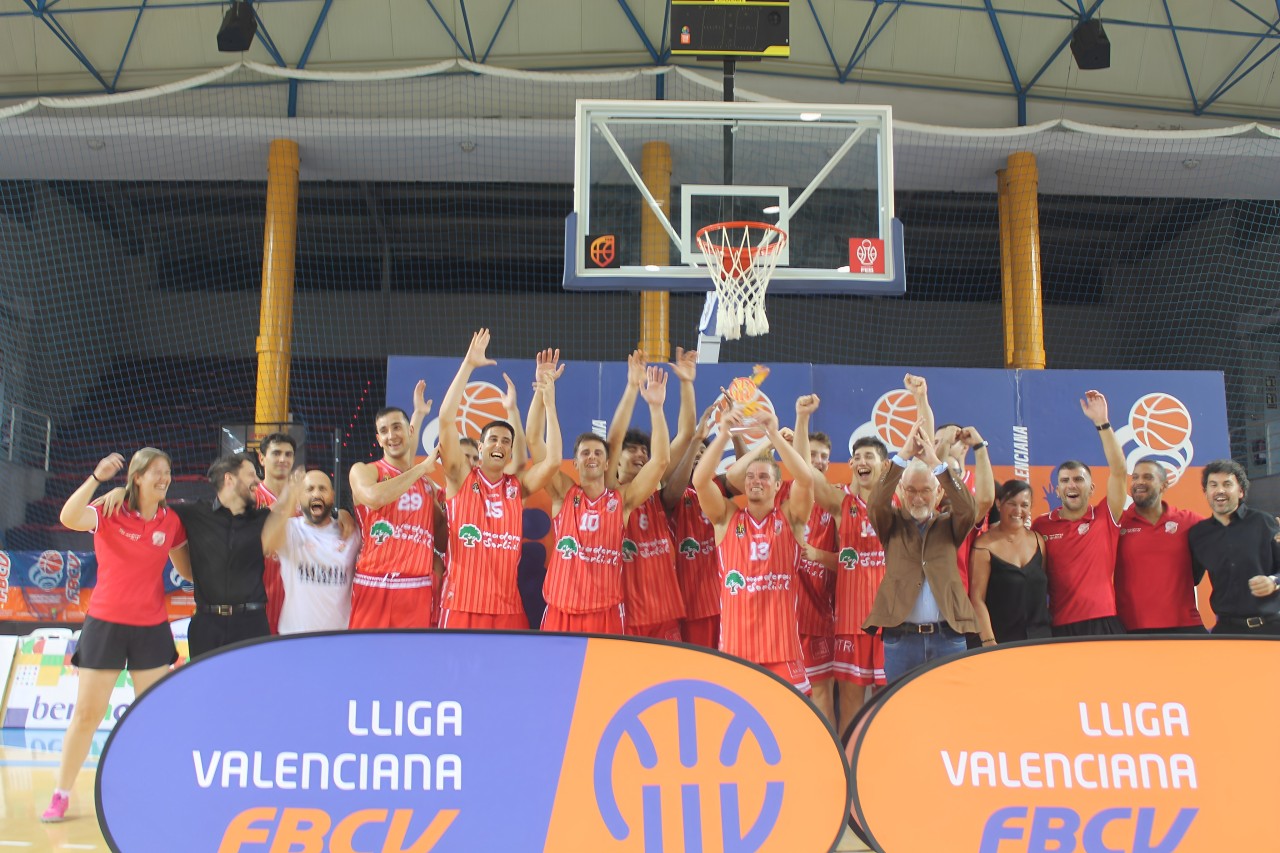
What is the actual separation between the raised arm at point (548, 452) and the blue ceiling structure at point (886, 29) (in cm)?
746

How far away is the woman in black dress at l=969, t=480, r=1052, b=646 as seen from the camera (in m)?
5.29

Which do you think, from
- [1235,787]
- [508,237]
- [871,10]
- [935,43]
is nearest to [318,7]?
[508,237]

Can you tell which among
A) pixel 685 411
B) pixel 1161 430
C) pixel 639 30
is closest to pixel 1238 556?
pixel 1161 430

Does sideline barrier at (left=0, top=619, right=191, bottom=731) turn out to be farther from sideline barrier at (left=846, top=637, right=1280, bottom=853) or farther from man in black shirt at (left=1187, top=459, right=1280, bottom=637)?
man in black shirt at (left=1187, top=459, right=1280, bottom=637)

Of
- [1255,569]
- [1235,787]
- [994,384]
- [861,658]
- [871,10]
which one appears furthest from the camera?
[871,10]

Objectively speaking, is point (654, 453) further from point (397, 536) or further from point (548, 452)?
point (397, 536)

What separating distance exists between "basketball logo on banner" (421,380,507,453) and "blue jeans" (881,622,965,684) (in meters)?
3.43

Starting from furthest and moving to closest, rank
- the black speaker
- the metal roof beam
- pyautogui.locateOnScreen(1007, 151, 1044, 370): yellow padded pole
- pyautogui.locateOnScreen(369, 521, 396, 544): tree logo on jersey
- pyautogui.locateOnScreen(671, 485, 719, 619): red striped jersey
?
1. pyautogui.locateOnScreen(1007, 151, 1044, 370): yellow padded pole
2. the metal roof beam
3. the black speaker
4. pyautogui.locateOnScreen(671, 485, 719, 619): red striped jersey
5. pyautogui.locateOnScreen(369, 521, 396, 544): tree logo on jersey

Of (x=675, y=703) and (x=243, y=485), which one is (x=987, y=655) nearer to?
(x=675, y=703)

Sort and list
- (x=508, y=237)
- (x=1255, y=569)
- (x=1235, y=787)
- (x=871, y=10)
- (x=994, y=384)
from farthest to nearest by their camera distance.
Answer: (x=508, y=237)
(x=871, y=10)
(x=994, y=384)
(x=1255, y=569)
(x=1235, y=787)

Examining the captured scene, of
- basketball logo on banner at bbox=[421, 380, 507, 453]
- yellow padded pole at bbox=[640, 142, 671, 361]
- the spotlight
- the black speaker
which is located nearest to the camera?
yellow padded pole at bbox=[640, 142, 671, 361]

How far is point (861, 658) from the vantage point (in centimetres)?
554

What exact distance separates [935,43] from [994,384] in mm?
6216

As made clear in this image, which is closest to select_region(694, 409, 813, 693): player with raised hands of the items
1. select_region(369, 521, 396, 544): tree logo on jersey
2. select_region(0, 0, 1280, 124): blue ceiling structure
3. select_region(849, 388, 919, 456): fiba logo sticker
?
select_region(369, 521, 396, 544): tree logo on jersey
